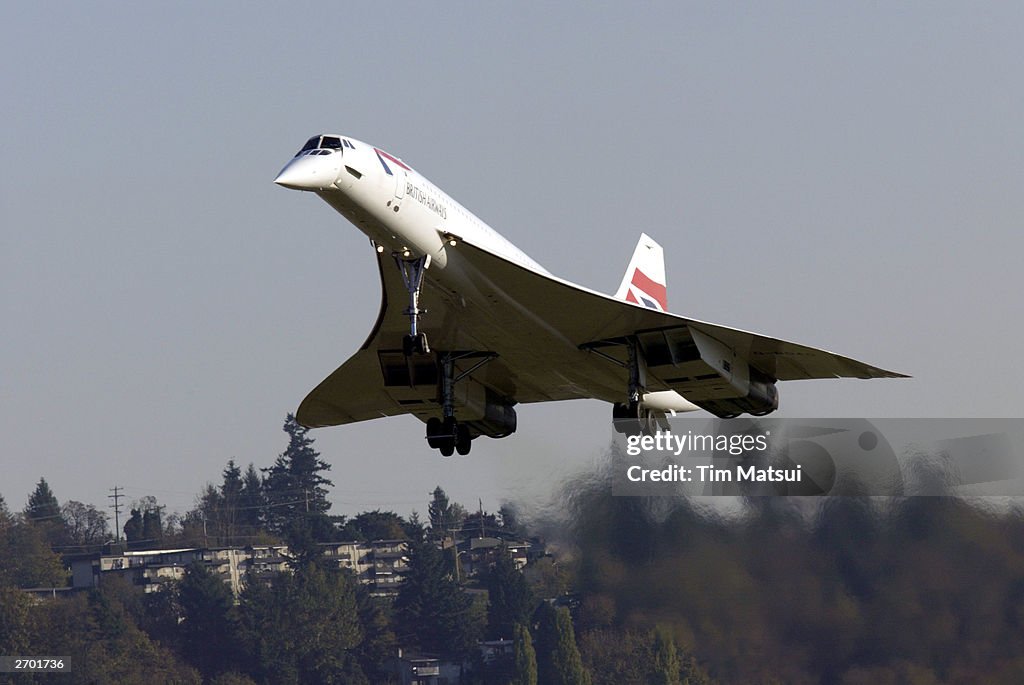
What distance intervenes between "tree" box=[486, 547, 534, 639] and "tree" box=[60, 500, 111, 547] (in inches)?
1016

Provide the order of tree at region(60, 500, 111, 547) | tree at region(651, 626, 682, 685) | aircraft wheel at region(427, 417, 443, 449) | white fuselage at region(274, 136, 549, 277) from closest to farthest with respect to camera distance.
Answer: white fuselage at region(274, 136, 549, 277) < tree at region(651, 626, 682, 685) < aircraft wheel at region(427, 417, 443, 449) < tree at region(60, 500, 111, 547)

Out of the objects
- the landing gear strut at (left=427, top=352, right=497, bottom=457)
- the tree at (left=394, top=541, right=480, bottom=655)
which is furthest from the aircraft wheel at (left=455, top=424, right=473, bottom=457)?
the tree at (left=394, top=541, right=480, bottom=655)

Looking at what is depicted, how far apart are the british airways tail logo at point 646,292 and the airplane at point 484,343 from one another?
3951mm

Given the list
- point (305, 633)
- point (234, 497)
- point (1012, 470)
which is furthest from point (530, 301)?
point (234, 497)

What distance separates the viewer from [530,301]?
1817cm

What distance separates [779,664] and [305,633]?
65.7ft

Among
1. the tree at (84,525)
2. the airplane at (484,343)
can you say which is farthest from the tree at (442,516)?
the tree at (84,525)

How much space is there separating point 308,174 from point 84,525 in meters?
41.4

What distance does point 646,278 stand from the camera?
26422 mm

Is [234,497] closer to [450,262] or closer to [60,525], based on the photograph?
[60,525]

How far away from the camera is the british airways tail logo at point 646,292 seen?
2573cm

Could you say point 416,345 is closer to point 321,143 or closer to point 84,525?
point 321,143

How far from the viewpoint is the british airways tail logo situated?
1013 inches

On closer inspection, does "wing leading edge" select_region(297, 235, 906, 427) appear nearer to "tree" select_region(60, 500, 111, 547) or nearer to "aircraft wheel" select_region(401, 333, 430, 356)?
"aircraft wheel" select_region(401, 333, 430, 356)
